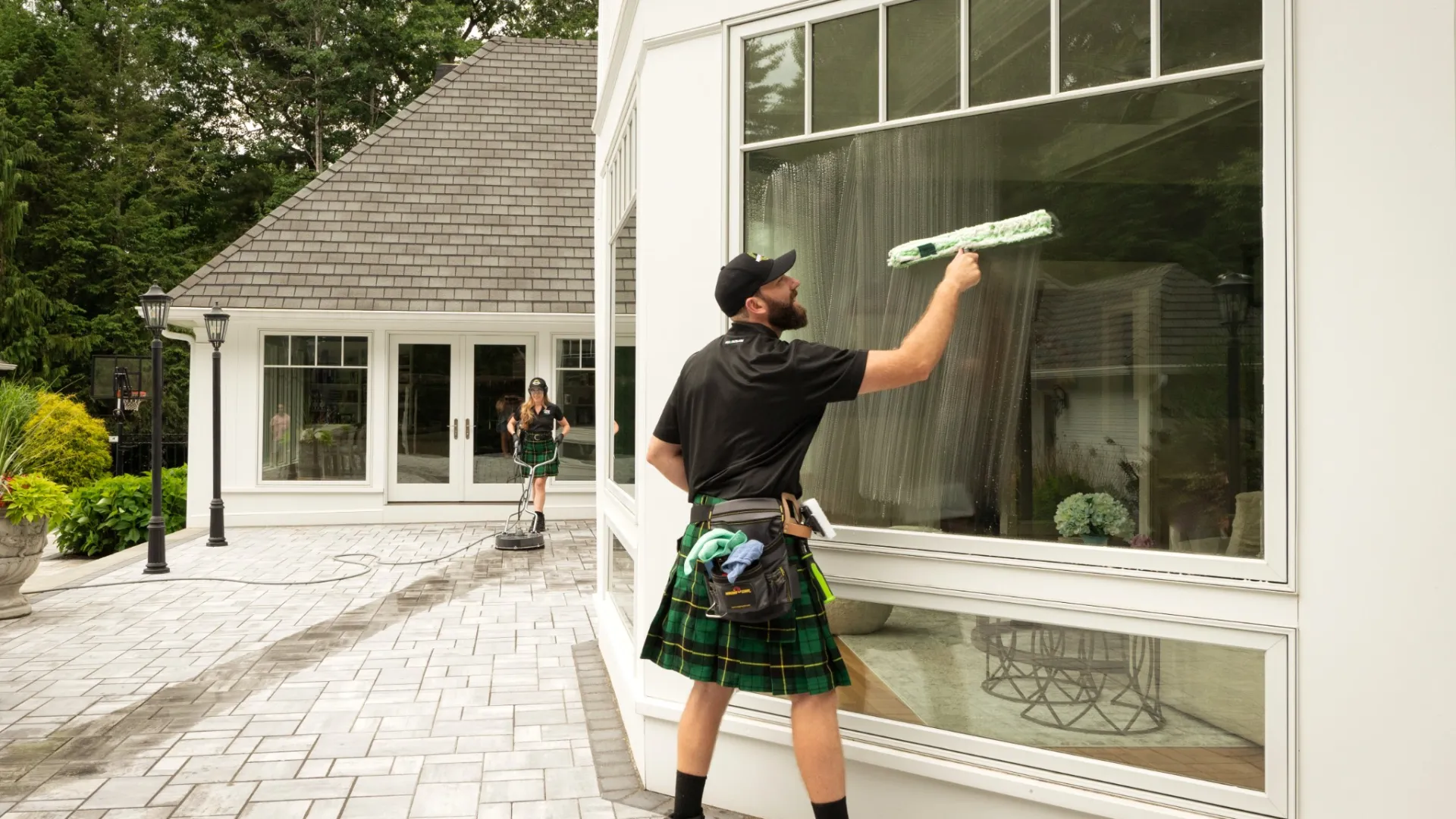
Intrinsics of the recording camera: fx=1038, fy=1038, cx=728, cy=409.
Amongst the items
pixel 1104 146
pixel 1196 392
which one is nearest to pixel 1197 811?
pixel 1196 392

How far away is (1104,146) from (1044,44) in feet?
1.35

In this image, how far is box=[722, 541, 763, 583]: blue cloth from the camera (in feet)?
10.1

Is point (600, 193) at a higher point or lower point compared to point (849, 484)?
higher

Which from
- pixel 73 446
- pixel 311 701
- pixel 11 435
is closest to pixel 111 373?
pixel 73 446

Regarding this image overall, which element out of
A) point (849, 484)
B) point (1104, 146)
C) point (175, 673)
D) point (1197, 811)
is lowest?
point (175, 673)

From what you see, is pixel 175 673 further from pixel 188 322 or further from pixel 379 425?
pixel 188 322

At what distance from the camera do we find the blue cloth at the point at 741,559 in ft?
10.1

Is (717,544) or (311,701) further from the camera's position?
(311,701)

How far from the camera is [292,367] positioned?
14.2m

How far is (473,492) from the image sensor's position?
1493 centimetres

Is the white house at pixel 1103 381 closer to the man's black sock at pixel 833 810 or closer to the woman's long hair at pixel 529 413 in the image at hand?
the man's black sock at pixel 833 810

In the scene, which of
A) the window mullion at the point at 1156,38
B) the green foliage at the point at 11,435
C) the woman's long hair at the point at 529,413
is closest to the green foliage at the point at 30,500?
the green foliage at the point at 11,435

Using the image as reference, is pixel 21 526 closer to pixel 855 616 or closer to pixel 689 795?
pixel 689 795

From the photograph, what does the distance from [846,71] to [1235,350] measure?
5.74 ft
